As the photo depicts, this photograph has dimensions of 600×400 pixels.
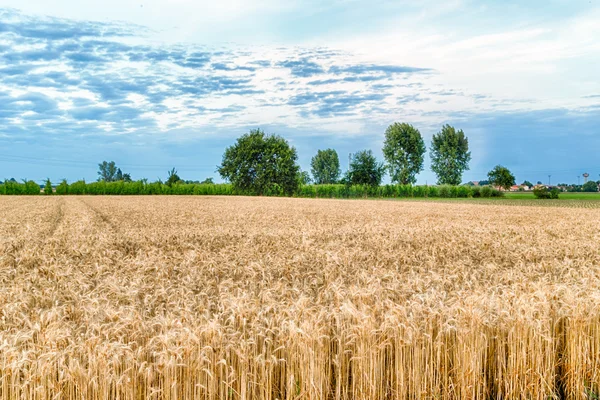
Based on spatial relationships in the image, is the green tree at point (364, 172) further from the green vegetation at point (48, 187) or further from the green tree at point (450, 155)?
the green vegetation at point (48, 187)

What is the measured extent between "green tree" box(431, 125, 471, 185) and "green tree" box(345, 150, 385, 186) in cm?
2821

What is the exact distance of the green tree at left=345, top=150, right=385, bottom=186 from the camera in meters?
100

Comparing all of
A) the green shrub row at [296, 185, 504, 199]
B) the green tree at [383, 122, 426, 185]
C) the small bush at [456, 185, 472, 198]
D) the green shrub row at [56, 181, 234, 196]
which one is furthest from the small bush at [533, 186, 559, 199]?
the green shrub row at [56, 181, 234, 196]

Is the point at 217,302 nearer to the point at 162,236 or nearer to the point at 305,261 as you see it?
the point at 305,261

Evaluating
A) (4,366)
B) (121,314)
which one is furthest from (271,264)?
(4,366)

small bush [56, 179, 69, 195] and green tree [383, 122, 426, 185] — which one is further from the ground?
green tree [383, 122, 426, 185]

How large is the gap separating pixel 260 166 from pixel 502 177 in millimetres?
68927

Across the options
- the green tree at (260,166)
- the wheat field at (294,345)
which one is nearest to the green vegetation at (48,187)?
the green tree at (260,166)

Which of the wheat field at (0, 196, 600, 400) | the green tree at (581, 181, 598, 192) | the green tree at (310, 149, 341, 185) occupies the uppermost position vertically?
the green tree at (310, 149, 341, 185)

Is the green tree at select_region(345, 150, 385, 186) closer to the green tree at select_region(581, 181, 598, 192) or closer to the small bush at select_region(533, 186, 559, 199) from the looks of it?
the small bush at select_region(533, 186, 559, 199)

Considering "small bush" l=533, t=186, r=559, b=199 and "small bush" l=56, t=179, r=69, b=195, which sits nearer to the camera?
"small bush" l=533, t=186, r=559, b=199

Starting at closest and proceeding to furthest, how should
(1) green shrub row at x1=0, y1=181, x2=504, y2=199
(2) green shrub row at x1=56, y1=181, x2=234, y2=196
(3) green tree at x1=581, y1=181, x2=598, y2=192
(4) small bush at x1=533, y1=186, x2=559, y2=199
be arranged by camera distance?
(4) small bush at x1=533, y1=186, x2=559, y2=199
(1) green shrub row at x1=0, y1=181, x2=504, y2=199
(2) green shrub row at x1=56, y1=181, x2=234, y2=196
(3) green tree at x1=581, y1=181, x2=598, y2=192

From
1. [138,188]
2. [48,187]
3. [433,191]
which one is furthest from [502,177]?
[48,187]

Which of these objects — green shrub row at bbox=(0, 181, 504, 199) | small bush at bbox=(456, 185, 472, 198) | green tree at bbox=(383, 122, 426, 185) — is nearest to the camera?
green shrub row at bbox=(0, 181, 504, 199)
